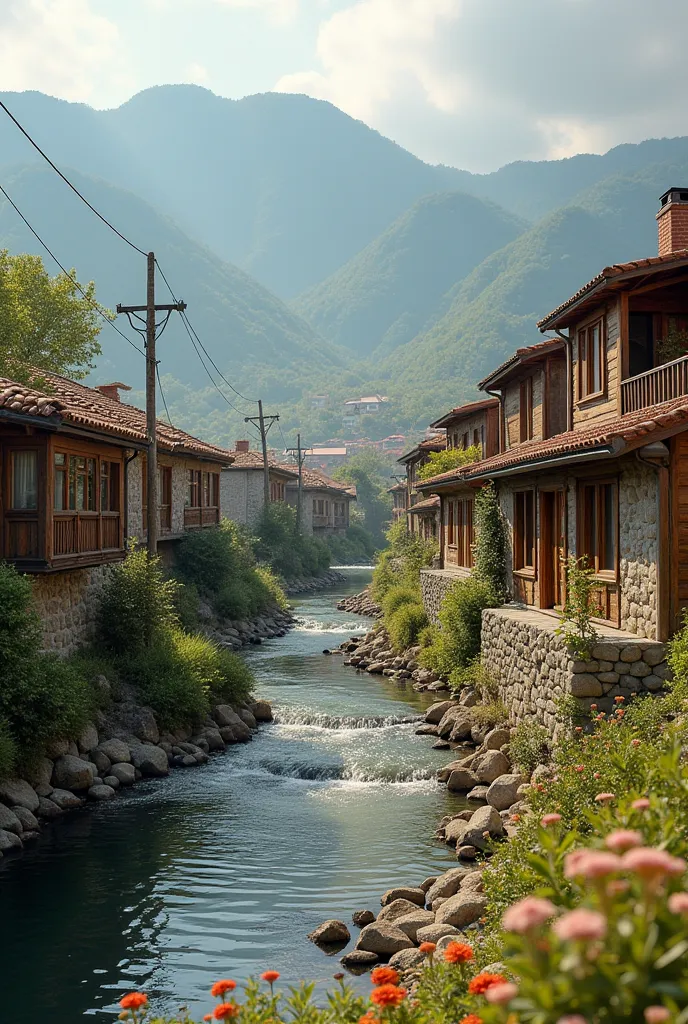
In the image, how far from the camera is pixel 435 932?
29.8ft

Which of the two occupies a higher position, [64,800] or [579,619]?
[579,619]

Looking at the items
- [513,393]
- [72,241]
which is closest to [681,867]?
[513,393]

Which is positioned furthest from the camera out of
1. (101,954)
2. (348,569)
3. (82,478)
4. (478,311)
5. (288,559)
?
(478,311)

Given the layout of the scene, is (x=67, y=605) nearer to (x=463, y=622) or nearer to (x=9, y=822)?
(x=9, y=822)

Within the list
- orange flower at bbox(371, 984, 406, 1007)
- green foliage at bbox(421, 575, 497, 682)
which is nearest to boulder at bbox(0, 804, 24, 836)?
orange flower at bbox(371, 984, 406, 1007)

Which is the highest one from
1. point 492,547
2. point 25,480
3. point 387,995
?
point 25,480

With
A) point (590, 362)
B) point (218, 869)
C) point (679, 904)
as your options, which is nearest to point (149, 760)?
point (218, 869)

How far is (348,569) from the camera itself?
232 feet

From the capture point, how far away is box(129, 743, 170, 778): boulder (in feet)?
52.5

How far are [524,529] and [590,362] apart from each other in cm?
392

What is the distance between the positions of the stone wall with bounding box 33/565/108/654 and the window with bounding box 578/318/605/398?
1072 cm

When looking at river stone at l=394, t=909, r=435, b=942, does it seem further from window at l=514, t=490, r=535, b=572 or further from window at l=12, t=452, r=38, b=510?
window at l=514, t=490, r=535, b=572

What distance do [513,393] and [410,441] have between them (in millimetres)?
134533

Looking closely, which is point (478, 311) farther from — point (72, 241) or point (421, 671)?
point (421, 671)
